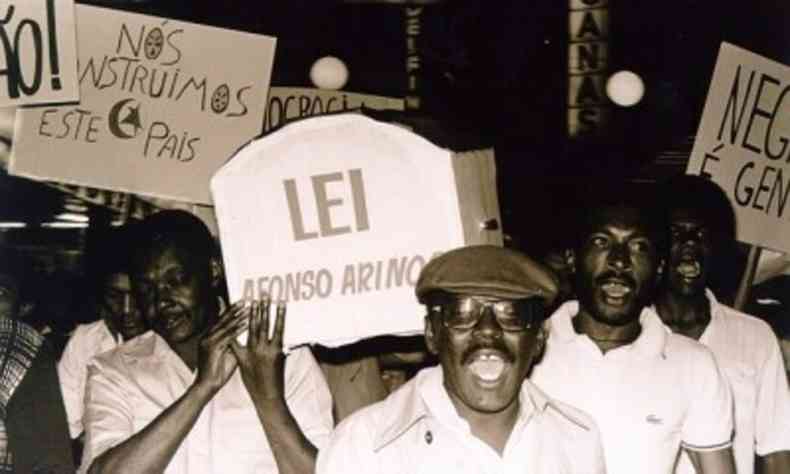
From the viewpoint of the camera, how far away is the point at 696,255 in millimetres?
4609

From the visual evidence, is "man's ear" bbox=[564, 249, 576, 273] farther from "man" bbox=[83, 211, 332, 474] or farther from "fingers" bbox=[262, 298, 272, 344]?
"fingers" bbox=[262, 298, 272, 344]

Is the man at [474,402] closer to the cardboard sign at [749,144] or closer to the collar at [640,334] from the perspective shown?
the collar at [640,334]

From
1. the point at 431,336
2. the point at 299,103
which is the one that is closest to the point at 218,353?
the point at 431,336

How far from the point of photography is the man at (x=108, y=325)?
18.2 ft

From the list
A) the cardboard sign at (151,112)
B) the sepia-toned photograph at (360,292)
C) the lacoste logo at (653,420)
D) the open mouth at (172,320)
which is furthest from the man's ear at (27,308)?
the lacoste logo at (653,420)

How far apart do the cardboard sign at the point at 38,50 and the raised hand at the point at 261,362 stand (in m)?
2.24

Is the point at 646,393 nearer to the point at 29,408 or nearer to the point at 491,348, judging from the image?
the point at 491,348

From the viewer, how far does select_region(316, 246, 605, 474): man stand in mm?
2969

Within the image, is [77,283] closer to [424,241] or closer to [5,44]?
[5,44]

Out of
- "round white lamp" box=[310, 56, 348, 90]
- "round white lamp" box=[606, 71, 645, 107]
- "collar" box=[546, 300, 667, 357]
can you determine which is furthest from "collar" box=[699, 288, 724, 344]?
"round white lamp" box=[310, 56, 348, 90]

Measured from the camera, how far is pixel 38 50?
5.31 m

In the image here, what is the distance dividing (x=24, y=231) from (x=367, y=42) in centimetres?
331

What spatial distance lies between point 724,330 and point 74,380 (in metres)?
2.74

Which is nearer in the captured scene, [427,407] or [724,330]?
[427,407]
